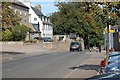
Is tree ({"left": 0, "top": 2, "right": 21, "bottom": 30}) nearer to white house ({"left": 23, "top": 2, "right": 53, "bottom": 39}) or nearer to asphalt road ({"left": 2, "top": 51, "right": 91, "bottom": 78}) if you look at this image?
asphalt road ({"left": 2, "top": 51, "right": 91, "bottom": 78})

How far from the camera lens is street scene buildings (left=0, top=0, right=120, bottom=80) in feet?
51.6

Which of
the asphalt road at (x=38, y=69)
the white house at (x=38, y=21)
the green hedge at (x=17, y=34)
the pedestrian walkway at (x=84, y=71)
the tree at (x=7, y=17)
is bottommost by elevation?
the asphalt road at (x=38, y=69)

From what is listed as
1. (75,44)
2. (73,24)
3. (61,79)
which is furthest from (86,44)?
(61,79)

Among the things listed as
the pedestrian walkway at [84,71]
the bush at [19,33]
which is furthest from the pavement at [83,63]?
the bush at [19,33]

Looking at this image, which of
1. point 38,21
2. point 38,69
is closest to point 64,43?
point 38,21

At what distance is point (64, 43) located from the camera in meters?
69.2

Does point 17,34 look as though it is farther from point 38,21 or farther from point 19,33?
point 38,21

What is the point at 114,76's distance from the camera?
5.29 m

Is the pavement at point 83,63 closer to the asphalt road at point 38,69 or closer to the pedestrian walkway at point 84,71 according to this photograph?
the pedestrian walkway at point 84,71

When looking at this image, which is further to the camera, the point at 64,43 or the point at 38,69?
the point at 64,43

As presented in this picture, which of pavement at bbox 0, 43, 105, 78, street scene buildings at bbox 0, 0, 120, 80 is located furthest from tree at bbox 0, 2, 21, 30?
pavement at bbox 0, 43, 105, 78

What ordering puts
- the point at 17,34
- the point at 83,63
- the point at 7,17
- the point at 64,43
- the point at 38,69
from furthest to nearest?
the point at 64,43 → the point at 17,34 → the point at 7,17 → the point at 83,63 → the point at 38,69

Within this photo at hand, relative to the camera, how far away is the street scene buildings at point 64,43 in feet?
51.6

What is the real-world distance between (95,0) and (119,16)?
131cm
